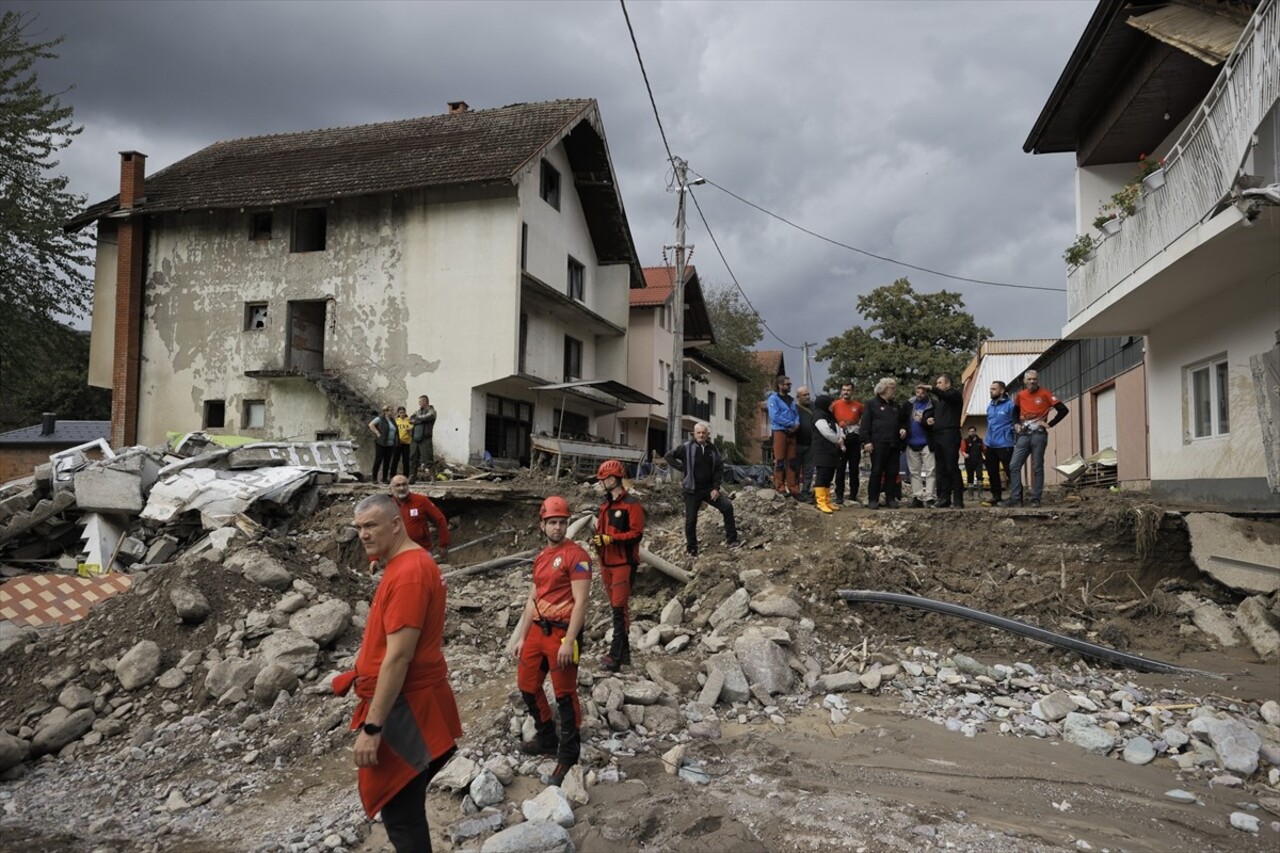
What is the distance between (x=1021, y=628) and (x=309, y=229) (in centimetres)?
2144

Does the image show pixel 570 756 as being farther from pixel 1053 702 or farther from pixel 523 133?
pixel 523 133

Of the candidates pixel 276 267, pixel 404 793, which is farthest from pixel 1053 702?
pixel 276 267

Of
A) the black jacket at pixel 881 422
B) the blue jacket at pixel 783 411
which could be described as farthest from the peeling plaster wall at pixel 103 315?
the black jacket at pixel 881 422

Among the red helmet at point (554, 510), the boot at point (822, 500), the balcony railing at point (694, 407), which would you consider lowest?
the boot at point (822, 500)

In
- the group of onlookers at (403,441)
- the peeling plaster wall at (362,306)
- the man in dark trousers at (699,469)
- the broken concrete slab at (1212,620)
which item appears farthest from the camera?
the peeling plaster wall at (362,306)

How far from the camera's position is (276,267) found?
2231cm

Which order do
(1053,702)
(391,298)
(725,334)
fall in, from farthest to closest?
1. (725,334)
2. (391,298)
3. (1053,702)

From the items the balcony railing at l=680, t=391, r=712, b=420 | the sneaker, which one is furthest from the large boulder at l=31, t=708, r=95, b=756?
the balcony railing at l=680, t=391, r=712, b=420

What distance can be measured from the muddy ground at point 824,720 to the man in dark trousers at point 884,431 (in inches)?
43.1

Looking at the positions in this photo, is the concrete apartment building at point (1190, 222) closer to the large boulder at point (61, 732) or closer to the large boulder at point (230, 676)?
the large boulder at point (230, 676)

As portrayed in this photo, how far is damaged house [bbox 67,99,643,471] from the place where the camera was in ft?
67.7

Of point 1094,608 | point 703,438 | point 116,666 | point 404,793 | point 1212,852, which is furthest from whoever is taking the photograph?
point 703,438

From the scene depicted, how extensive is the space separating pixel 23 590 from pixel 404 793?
10693mm

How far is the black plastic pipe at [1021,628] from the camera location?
24.9ft
